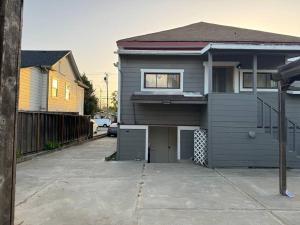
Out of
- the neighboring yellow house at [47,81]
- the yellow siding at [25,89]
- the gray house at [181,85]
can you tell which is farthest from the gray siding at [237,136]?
the yellow siding at [25,89]

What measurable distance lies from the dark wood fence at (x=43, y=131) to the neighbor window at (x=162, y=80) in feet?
15.6

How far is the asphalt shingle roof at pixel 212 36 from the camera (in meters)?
14.0

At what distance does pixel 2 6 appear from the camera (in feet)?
10.2

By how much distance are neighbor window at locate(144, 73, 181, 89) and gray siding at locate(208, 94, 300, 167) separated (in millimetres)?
2225

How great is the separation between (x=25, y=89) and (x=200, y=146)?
1300 cm

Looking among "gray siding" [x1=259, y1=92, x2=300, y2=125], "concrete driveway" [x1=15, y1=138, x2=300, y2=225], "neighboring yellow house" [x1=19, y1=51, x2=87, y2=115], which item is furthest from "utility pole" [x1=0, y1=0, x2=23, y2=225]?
"neighboring yellow house" [x1=19, y1=51, x2=87, y2=115]

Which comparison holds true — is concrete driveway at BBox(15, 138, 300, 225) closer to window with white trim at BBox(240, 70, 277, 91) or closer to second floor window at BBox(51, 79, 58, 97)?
window with white trim at BBox(240, 70, 277, 91)

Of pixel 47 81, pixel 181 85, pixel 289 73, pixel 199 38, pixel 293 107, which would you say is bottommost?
pixel 293 107

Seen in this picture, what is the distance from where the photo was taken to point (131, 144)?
13844mm

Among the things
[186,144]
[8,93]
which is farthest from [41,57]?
[8,93]

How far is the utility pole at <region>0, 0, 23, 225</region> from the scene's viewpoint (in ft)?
10.3

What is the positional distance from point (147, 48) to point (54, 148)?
679 cm

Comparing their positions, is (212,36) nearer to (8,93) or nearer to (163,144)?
(163,144)

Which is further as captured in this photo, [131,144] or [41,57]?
[41,57]
